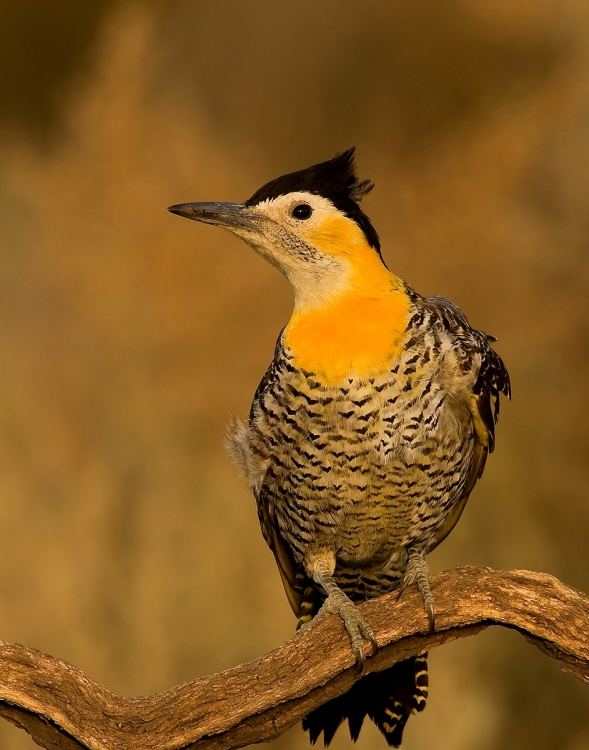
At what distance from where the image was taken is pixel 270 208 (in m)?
2.50

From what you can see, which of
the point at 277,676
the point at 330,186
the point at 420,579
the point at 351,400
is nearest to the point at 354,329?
the point at 351,400

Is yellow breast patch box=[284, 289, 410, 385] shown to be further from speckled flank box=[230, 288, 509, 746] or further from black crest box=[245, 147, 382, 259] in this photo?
black crest box=[245, 147, 382, 259]

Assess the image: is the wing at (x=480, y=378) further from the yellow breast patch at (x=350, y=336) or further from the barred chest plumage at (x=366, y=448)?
the yellow breast patch at (x=350, y=336)

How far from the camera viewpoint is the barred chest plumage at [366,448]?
2365 mm

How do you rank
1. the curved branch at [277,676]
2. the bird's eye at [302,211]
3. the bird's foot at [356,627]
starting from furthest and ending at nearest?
the bird's eye at [302,211] → the bird's foot at [356,627] → the curved branch at [277,676]

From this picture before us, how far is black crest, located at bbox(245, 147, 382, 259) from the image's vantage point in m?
2.51

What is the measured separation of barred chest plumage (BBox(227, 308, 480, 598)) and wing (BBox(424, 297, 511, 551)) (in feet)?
0.12

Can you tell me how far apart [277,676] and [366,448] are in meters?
0.58

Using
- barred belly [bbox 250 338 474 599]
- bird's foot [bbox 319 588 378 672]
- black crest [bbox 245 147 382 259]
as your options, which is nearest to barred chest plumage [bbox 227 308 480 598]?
barred belly [bbox 250 338 474 599]

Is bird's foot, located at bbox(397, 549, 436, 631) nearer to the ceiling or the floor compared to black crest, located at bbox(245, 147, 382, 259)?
nearer to the floor

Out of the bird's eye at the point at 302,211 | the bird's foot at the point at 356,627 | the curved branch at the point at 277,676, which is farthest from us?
the bird's eye at the point at 302,211

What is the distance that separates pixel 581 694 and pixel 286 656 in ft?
7.73

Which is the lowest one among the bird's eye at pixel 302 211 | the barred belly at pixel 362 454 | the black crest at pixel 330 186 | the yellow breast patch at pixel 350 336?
the barred belly at pixel 362 454

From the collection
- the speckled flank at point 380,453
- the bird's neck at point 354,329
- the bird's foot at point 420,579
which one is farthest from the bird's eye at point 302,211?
the bird's foot at point 420,579
